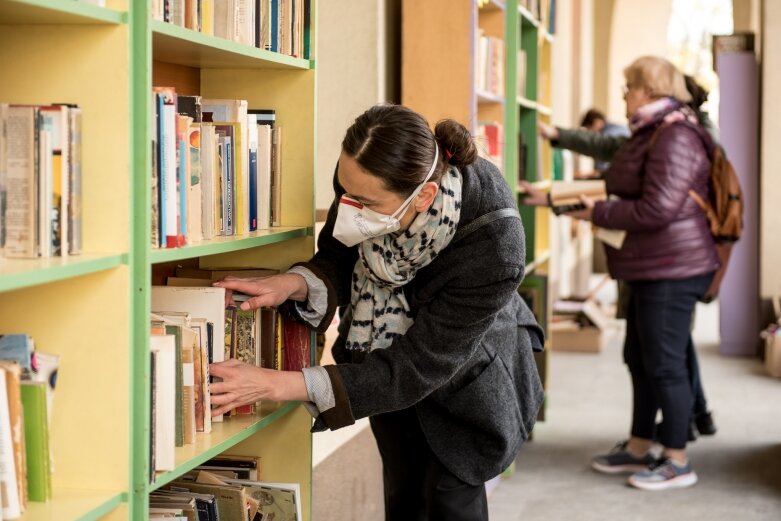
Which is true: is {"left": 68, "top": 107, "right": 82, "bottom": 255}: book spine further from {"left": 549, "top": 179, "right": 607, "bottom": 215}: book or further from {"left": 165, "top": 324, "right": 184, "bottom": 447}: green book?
{"left": 549, "top": 179, "right": 607, "bottom": 215}: book

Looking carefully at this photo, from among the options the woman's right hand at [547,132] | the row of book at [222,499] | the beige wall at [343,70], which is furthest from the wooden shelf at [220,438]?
the woman's right hand at [547,132]

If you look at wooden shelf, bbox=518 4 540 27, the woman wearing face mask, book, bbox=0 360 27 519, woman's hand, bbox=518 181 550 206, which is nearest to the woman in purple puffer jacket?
woman's hand, bbox=518 181 550 206

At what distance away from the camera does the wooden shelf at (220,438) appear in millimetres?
1717

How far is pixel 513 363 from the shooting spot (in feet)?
7.40

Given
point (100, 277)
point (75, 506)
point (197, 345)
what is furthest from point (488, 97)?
point (75, 506)

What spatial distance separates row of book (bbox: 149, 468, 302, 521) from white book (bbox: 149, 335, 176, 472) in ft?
0.77

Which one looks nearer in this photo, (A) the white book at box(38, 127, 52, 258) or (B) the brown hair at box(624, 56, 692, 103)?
(A) the white book at box(38, 127, 52, 258)

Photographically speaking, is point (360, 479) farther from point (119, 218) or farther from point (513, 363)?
point (119, 218)

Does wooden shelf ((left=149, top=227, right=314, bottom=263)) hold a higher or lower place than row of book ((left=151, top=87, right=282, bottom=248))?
lower

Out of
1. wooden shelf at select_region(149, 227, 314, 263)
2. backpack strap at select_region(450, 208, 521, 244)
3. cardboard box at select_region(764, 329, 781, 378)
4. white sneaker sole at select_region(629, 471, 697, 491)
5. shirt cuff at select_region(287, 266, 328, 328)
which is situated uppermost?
backpack strap at select_region(450, 208, 521, 244)

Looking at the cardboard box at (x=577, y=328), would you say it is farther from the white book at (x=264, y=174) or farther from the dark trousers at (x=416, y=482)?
the white book at (x=264, y=174)

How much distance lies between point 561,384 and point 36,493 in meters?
4.79

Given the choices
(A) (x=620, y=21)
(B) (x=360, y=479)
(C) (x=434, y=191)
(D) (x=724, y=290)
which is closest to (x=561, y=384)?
(D) (x=724, y=290)

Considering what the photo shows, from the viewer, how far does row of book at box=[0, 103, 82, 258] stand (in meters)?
1.43
